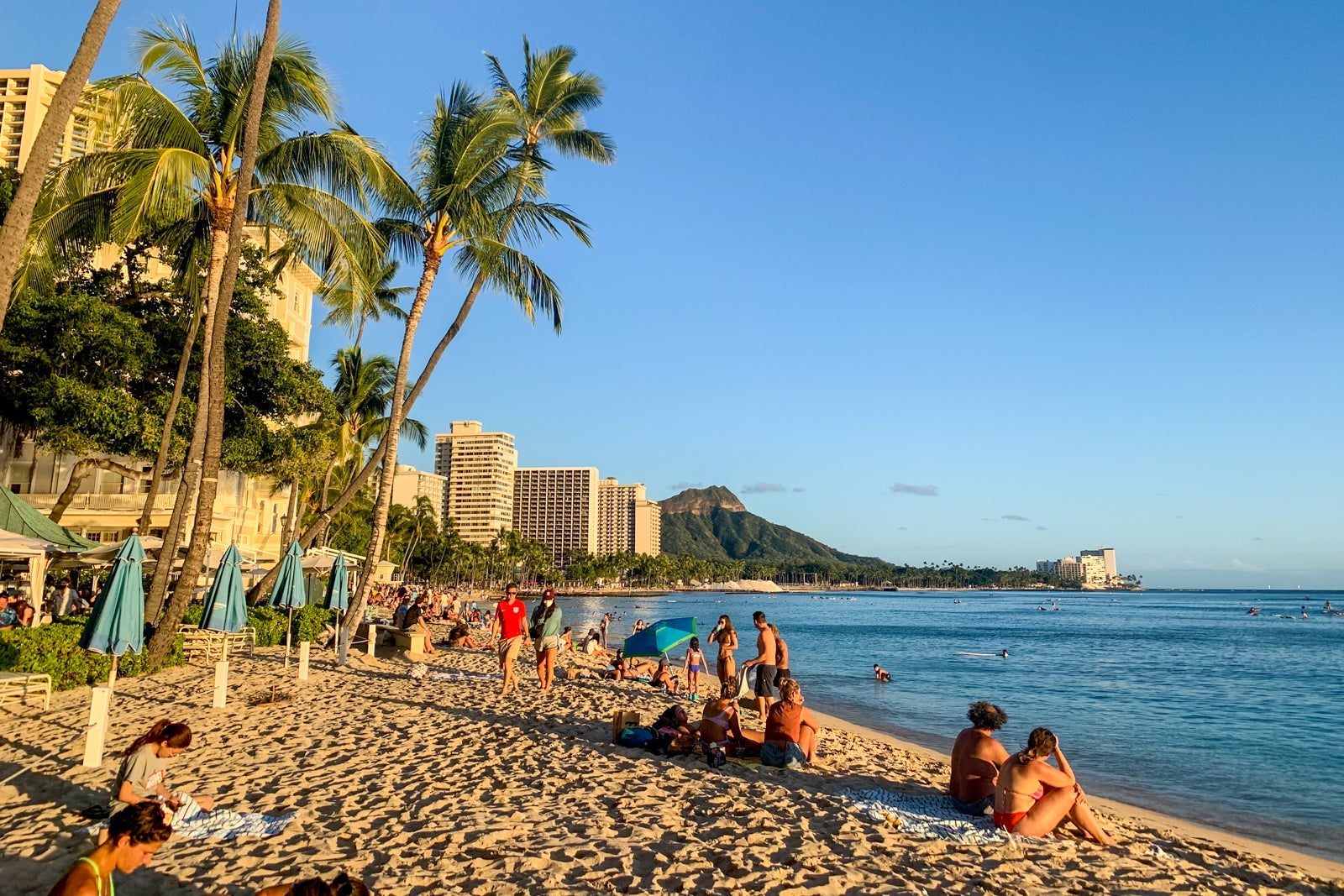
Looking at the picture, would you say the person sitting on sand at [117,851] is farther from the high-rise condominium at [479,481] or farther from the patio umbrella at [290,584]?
the high-rise condominium at [479,481]

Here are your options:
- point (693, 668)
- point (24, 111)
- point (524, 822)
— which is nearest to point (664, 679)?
point (693, 668)

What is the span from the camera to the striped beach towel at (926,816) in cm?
585

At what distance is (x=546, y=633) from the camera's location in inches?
452

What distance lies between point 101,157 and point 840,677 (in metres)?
20.9

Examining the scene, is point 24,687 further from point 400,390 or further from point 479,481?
point 479,481

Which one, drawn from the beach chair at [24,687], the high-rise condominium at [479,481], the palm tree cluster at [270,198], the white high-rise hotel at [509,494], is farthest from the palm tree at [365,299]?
the high-rise condominium at [479,481]

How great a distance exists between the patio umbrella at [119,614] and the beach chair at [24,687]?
0.68 m

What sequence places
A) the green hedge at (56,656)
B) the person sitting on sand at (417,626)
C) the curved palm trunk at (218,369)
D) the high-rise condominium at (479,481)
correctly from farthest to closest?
the high-rise condominium at (479,481), the person sitting on sand at (417,626), the curved palm trunk at (218,369), the green hedge at (56,656)

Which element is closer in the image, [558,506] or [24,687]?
[24,687]

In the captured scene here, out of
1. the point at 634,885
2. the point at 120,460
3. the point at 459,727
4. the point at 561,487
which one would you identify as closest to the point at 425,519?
the point at 120,460

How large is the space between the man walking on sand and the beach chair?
7.70 meters

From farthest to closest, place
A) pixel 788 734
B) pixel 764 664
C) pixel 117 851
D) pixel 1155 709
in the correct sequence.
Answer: pixel 1155 709 < pixel 764 664 < pixel 788 734 < pixel 117 851

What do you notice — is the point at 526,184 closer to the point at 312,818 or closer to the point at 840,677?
the point at 312,818

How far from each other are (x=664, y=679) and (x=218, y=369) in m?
8.47
